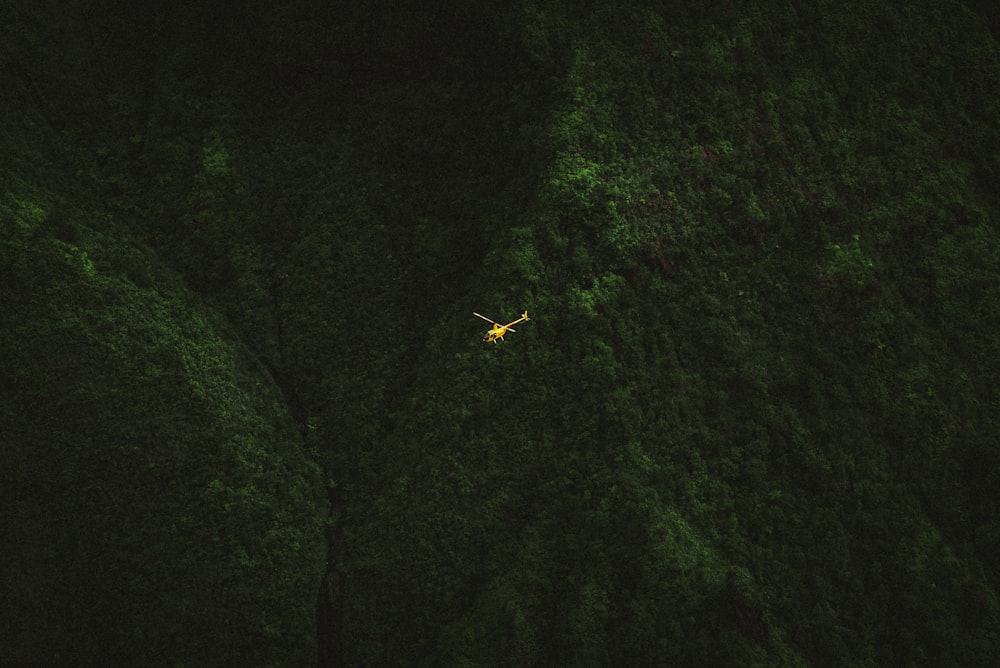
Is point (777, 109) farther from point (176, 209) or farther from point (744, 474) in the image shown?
point (176, 209)

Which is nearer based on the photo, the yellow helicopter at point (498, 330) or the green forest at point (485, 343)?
the green forest at point (485, 343)

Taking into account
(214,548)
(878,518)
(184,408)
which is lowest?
(214,548)

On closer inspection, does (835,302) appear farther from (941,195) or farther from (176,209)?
(176,209)

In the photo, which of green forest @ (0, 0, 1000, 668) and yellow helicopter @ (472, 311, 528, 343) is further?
yellow helicopter @ (472, 311, 528, 343)

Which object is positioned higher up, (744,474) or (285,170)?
(285,170)

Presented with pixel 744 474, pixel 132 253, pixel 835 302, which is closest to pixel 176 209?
pixel 132 253

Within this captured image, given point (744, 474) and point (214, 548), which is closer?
point (214, 548)

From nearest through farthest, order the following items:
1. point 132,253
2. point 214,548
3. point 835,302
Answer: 1. point 214,548
2. point 132,253
3. point 835,302

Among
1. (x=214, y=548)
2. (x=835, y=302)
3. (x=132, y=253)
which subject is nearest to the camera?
(x=214, y=548)
